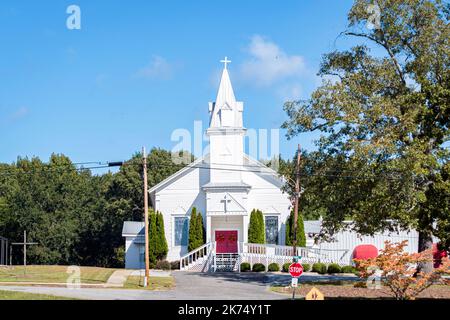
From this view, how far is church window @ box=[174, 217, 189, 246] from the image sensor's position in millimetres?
48094

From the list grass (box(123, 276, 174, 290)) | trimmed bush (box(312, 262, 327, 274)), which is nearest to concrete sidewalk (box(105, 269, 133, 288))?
grass (box(123, 276, 174, 290))

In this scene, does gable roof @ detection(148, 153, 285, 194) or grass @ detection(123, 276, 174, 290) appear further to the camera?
gable roof @ detection(148, 153, 285, 194)

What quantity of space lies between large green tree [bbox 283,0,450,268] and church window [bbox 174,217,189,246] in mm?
17079

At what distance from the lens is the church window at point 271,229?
48.1 metres

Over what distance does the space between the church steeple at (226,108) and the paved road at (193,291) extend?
14.4 meters

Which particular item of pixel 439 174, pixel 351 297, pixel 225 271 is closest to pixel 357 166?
Answer: pixel 439 174

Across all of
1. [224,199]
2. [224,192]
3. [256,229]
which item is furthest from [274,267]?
[224,192]

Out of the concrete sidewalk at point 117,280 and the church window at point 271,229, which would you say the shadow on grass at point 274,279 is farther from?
the church window at point 271,229

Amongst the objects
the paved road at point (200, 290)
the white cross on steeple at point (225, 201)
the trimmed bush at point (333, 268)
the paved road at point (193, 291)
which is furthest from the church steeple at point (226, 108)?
the paved road at point (193, 291)

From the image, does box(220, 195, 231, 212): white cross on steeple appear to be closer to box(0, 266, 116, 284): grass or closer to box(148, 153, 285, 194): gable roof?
box(148, 153, 285, 194): gable roof

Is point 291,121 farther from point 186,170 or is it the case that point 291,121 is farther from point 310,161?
point 186,170

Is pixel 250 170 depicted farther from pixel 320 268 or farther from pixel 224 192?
pixel 320 268

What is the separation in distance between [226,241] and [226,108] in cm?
918

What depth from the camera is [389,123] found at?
3017cm
